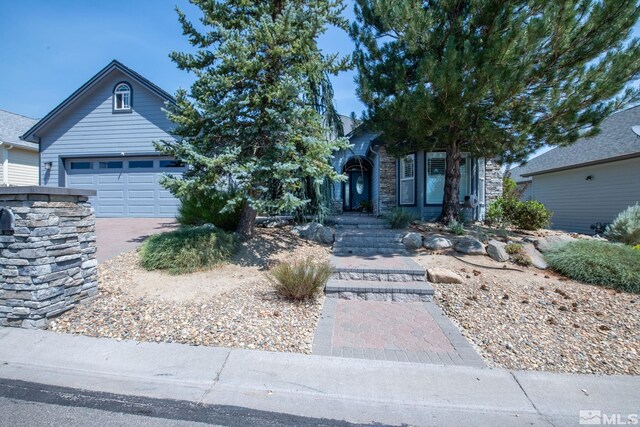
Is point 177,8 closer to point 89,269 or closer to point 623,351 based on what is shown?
point 89,269

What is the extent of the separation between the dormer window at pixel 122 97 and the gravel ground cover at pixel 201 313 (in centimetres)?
950

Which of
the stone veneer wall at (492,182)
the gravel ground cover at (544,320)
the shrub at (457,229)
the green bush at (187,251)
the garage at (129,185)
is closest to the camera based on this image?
the gravel ground cover at (544,320)

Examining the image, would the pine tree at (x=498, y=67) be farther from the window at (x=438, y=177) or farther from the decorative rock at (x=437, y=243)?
the window at (x=438, y=177)

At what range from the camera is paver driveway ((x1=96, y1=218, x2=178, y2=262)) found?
24.6 feet

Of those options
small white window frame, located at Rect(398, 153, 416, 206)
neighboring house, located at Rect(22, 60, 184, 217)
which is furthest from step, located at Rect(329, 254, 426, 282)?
neighboring house, located at Rect(22, 60, 184, 217)

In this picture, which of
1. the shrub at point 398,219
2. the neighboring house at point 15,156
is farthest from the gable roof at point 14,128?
the shrub at point 398,219

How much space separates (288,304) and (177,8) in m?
6.56

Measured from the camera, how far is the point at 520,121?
7.70 metres

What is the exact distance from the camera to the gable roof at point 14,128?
1608 cm

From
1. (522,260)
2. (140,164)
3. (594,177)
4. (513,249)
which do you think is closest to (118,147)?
(140,164)

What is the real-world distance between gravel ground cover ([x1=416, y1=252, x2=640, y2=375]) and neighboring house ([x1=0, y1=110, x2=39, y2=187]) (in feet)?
64.8

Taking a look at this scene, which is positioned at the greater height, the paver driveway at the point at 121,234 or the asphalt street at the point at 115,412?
the paver driveway at the point at 121,234

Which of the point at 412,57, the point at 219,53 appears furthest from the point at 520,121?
the point at 219,53

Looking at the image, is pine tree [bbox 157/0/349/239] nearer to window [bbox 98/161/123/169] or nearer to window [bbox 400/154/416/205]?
window [bbox 400/154/416/205]
